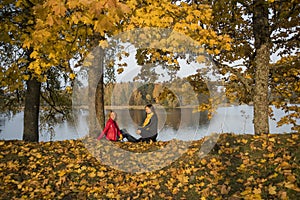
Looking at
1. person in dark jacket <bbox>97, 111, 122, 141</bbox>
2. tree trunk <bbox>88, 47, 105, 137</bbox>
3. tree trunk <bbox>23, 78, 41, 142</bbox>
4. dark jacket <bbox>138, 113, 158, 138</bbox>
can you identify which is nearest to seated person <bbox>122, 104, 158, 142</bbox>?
dark jacket <bbox>138, 113, 158, 138</bbox>

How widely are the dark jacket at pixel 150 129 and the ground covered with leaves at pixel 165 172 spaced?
3.70ft

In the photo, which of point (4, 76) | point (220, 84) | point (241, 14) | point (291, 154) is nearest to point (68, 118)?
point (4, 76)

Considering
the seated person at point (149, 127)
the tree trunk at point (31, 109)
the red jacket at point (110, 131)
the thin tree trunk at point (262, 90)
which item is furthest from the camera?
the tree trunk at point (31, 109)

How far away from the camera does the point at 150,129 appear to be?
945 centimetres

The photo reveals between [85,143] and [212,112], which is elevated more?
[212,112]

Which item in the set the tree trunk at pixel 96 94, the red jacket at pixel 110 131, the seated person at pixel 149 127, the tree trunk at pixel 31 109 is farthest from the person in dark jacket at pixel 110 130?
the tree trunk at pixel 31 109

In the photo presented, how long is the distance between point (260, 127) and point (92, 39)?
5699 mm

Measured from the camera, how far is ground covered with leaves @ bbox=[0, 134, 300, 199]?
5.31m

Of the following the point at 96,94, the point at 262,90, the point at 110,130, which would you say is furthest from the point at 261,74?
the point at 96,94

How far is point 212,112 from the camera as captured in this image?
11.2 meters

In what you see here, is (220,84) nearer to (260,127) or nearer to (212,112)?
(212,112)

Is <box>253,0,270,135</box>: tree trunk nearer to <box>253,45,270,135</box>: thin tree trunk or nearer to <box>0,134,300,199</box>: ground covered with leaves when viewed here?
<box>253,45,270,135</box>: thin tree trunk

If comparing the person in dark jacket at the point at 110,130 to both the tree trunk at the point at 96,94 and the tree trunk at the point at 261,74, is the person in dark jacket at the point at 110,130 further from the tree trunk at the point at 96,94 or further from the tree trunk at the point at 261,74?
the tree trunk at the point at 261,74

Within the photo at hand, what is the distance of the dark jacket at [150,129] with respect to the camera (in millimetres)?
9375
